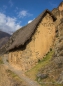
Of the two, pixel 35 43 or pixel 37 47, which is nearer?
pixel 35 43

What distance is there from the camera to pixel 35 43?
2356cm

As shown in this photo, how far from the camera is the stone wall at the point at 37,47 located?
22891 mm

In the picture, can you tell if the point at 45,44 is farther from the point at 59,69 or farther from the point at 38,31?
the point at 59,69

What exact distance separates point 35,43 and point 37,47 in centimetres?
64

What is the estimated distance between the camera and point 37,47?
78.0 ft

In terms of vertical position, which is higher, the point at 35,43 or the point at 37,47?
the point at 35,43

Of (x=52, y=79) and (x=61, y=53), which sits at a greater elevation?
(x=61, y=53)

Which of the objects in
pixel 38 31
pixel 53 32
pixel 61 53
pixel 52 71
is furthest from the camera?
pixel 53 32

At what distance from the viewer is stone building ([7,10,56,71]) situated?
902 inches

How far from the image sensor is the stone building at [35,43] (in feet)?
75.2

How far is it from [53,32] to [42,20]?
263cm

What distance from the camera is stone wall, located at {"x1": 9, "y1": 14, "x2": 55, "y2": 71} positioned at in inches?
901

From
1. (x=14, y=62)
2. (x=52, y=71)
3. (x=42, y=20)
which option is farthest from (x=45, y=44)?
(x=52, y=71)

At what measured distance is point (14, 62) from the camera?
26234mm
